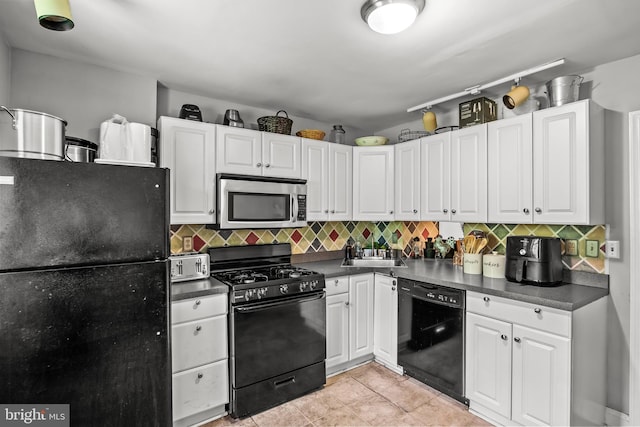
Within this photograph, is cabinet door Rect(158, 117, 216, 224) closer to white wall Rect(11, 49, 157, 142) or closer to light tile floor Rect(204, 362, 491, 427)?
white wall Rect(11, 49, 157, 142)

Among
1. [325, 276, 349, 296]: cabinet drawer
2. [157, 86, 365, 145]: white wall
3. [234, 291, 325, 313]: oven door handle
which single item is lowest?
[234, 291, 325, 313]: oven door handle

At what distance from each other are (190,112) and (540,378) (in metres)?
2.98

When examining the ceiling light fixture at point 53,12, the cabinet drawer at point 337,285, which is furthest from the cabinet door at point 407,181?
the ceiling light fixture at point 53,12

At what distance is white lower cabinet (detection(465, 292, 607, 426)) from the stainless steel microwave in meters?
1.58

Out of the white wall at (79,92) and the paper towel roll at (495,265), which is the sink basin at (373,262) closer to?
the paper towel roll at (495,265)

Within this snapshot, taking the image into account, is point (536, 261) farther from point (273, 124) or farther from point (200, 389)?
point (200, 389)

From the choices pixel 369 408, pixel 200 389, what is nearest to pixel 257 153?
pixel 200 389

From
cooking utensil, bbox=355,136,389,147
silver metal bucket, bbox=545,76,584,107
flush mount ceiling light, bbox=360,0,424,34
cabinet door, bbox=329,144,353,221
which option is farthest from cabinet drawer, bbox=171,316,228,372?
silver metal bucket, bbox=545,76,584,107

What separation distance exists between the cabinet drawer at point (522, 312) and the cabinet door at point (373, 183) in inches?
51.2

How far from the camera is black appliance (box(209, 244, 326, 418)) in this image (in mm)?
2318

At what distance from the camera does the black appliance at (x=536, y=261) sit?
2234 mm

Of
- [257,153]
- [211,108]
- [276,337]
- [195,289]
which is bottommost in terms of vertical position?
[276,337]

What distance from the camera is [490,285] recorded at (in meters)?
2.29

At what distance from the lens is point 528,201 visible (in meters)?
2.38
